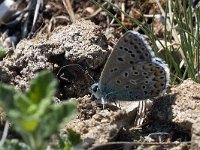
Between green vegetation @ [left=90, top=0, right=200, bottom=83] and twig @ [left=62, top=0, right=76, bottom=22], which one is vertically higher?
twig @ [left=62, top=0, right=76, bottom=22]

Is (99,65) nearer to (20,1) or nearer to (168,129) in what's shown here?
(168,129)

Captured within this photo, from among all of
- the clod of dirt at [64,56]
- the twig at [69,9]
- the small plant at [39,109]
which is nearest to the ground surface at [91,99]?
the clod of dirt at [64,56]

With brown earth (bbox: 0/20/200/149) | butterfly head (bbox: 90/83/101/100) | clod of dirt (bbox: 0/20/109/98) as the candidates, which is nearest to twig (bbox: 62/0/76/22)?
brown earth (bbox: 0/20/200/149)

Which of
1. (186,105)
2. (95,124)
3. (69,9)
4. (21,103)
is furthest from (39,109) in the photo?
(69,9)

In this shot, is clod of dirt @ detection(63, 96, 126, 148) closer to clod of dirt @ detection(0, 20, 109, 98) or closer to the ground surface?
the ground surface

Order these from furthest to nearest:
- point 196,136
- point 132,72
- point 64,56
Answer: point 64,56, point 132,72, point 196,136

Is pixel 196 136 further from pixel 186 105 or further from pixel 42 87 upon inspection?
pixel 42 87

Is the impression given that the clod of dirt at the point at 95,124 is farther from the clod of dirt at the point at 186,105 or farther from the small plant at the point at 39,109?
the small plant at the point at 39,109
